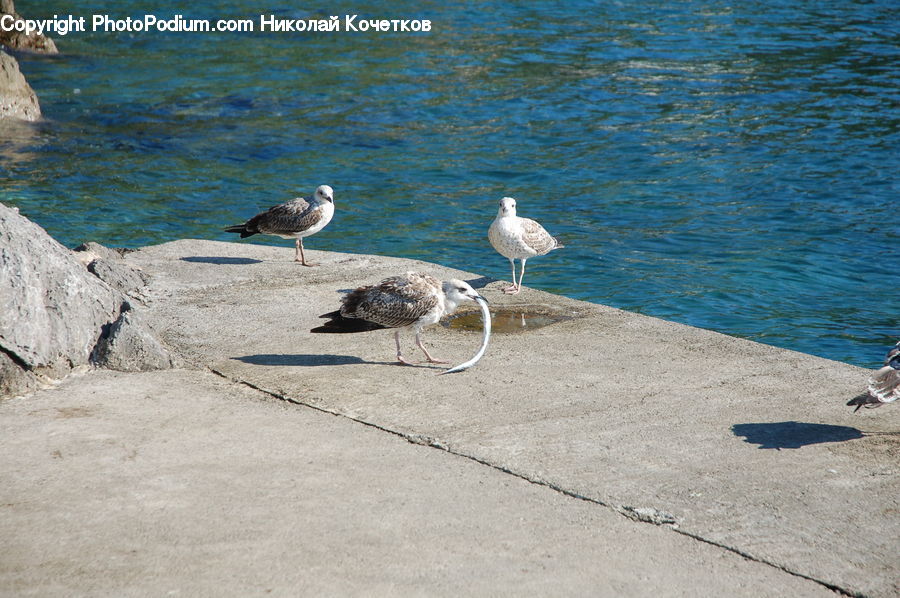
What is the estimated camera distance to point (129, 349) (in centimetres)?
723

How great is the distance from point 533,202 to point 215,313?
376 inches

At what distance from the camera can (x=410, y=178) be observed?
18.9m

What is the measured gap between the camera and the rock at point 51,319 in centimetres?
671

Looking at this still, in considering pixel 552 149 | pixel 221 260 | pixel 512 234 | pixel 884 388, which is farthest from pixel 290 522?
pixel 552 149

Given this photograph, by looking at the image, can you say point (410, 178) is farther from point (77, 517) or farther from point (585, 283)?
point (77, 517)

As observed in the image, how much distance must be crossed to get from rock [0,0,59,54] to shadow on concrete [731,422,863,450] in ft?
90.2

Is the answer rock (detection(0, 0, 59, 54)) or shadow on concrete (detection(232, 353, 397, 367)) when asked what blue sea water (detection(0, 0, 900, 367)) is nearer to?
rock (detection(0, 0, 59, 54))

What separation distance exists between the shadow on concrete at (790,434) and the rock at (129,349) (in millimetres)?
4147

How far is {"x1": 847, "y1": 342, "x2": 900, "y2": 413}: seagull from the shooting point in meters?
6.34

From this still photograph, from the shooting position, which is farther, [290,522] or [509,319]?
[509,319]

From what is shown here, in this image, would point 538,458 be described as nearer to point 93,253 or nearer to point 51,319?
point 51,319

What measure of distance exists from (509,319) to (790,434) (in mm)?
3156

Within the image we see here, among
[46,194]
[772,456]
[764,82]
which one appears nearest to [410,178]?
[46,194]

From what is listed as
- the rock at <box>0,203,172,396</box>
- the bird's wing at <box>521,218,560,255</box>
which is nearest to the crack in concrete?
the rock at <box>0,203,172,396</box>
